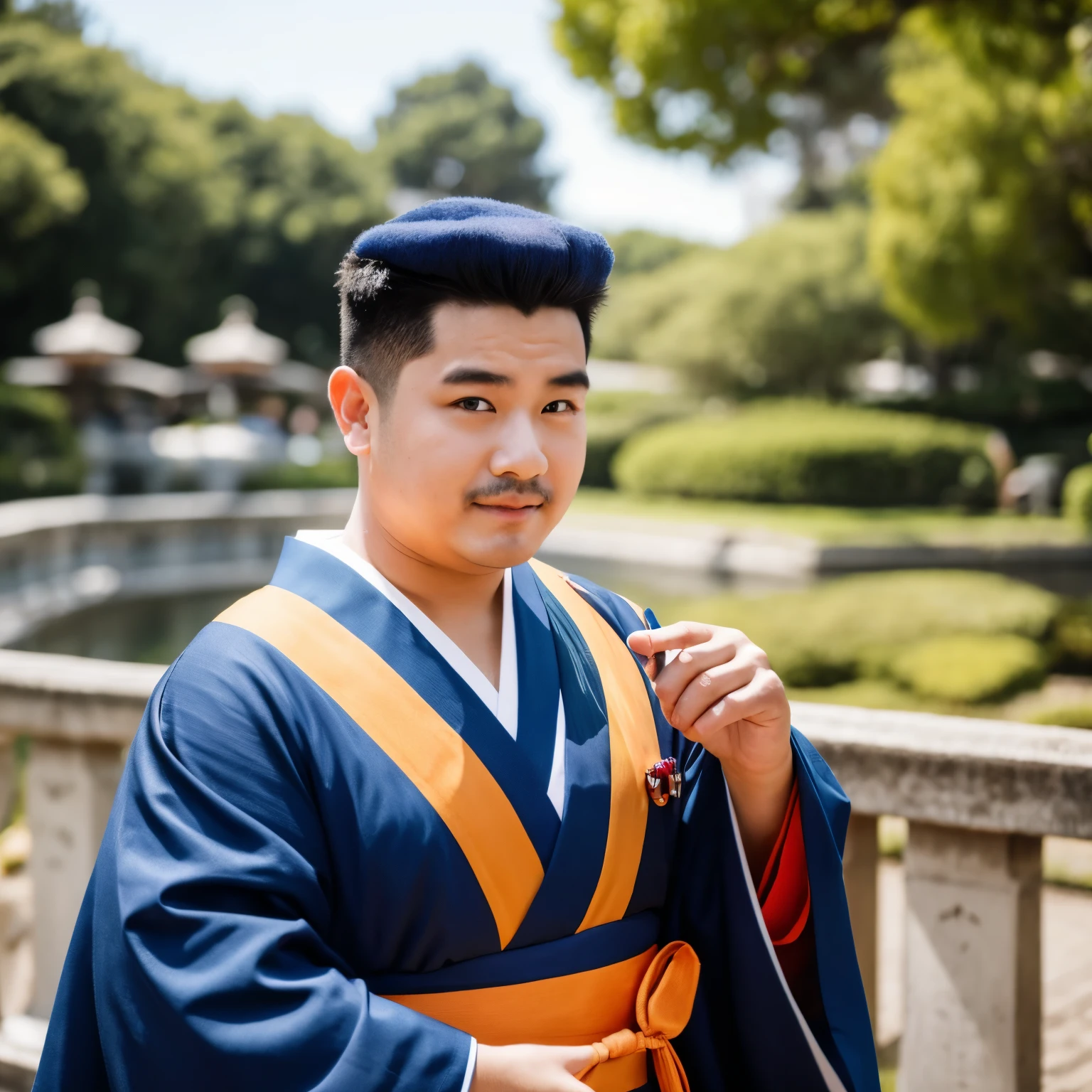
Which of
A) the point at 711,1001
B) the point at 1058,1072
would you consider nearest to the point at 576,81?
the point at 1058,1072

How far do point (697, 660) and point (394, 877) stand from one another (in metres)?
0.49

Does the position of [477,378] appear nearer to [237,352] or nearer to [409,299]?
[409,299]

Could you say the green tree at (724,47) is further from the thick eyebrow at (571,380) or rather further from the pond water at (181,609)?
the thick eyebrow at (571,380)

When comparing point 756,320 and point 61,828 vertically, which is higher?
point 756,320

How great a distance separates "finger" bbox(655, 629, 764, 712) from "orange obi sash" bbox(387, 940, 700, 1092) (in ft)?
1.28

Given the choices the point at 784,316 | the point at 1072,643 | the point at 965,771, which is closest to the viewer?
the point at 965,771

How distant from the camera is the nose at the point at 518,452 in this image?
4.88 ft

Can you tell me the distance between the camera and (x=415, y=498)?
1529 mm

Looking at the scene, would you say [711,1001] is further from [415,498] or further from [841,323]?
[841,323]

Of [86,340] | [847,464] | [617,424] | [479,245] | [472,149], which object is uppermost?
[472,149]

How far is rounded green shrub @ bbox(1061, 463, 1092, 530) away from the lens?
15.3m

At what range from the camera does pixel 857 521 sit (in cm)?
1972

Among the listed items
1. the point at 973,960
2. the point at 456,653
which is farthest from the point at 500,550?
the point at 973,960

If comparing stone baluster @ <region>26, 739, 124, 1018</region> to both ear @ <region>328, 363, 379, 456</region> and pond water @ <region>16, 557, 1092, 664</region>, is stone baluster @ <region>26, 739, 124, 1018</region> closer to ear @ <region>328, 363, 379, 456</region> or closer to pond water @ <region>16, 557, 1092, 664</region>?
ear @ <region>328, 363, 379, 456</region>
